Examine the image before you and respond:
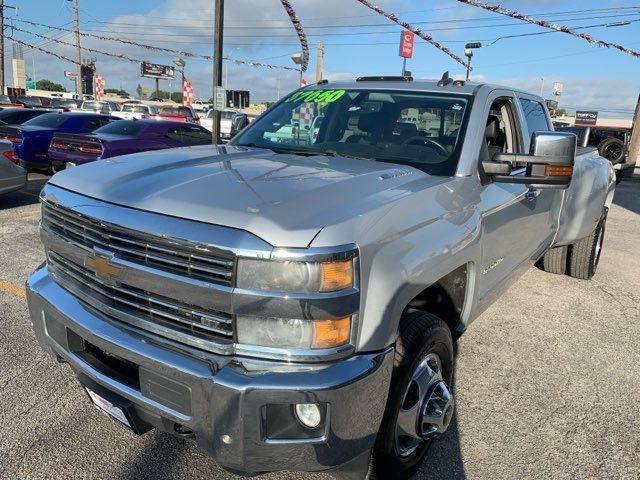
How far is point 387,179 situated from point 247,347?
1087 mm

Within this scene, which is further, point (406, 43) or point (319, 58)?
point (319, 58)

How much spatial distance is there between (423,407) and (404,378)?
1.00ft

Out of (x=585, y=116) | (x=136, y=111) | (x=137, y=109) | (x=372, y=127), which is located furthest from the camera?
(x=585, y=116)

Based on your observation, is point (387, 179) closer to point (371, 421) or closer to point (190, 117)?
point (371, 421)

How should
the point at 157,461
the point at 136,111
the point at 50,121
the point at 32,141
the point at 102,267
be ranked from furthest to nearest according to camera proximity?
the point at 136,111
the point at 50,121
the point at 32,141
the point at 157,461
the point at 102,267

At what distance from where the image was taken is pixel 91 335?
84.1 inches

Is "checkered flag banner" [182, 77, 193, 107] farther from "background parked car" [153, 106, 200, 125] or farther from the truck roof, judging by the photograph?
the truck roof

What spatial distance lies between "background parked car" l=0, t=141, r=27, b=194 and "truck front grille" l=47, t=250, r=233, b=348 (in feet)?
21.6

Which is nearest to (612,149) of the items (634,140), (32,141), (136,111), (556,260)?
(634,140)

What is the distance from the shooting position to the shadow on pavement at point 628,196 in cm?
1180

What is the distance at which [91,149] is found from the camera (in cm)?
905

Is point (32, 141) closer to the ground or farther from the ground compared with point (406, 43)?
closer to the ground

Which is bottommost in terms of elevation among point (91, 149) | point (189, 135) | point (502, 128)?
point (91, 149)

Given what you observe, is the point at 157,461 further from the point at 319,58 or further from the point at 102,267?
the point at 319,58
